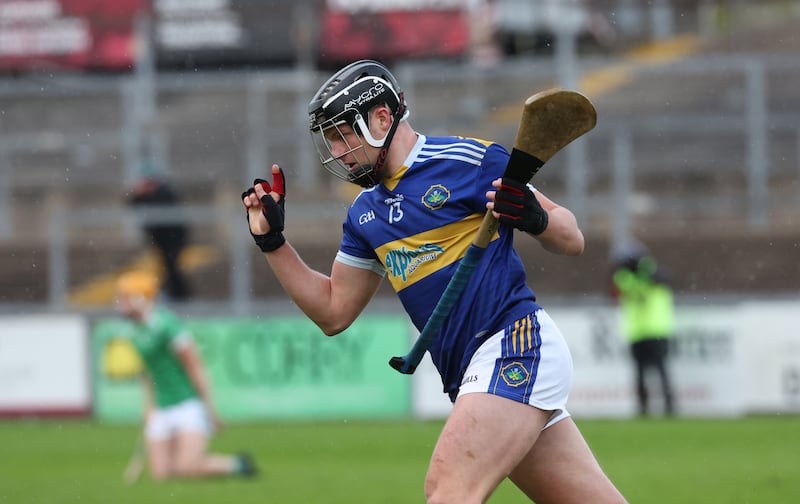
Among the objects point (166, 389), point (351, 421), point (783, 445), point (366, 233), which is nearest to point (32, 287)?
point (351, 421)

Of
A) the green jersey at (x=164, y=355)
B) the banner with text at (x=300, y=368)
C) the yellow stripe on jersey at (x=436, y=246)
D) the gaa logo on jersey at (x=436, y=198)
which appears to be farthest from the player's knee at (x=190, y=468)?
the gaa logo on jersey at (x=436, y=198)

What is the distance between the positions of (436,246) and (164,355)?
6557 mm

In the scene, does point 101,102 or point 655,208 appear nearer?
point 655,208

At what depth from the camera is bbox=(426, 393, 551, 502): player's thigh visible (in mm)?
4574

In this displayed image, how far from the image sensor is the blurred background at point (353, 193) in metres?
15.9

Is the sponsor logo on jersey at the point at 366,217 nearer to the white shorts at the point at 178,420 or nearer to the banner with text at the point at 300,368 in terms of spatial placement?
the white shorts at the point at 178,420

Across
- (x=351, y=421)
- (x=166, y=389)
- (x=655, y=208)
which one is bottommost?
(x=351, y=421)

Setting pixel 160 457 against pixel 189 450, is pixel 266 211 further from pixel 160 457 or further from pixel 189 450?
pixel 160 457

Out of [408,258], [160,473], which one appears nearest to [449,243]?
[408,258]

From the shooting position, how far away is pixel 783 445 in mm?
12625

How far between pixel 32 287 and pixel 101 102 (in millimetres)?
2872

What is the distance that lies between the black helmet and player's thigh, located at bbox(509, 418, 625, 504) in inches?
46.8

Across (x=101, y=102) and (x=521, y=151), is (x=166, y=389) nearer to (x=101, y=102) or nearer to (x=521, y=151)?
(x=521, y=151)

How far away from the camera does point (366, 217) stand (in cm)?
515
